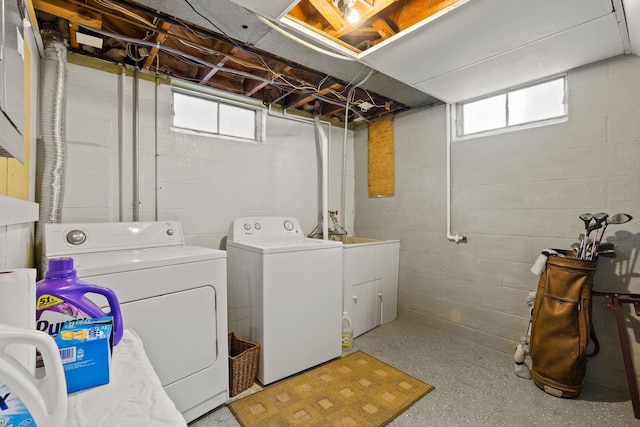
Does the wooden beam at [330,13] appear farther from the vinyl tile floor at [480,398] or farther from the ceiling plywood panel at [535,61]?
the vinyl tile floor at [480,398]

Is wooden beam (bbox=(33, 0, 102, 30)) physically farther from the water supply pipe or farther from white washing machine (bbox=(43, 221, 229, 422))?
white washing machine (bbox=(43, 221, 229, 422))

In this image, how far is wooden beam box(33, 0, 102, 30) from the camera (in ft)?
5.07

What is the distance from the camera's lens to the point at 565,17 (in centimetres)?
154

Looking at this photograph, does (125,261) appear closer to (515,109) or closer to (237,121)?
(237,121)

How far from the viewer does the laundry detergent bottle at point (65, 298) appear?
83 cm

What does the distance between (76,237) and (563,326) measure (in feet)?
9.56

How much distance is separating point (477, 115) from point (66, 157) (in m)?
3.17

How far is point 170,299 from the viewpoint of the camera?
60.1 inches

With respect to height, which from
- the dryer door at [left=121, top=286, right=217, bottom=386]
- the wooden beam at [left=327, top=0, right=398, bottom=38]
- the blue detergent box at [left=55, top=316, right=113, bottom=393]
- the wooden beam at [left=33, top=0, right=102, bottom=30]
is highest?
the wooden beam at [left=327, top=0, right=398, bottom=38]

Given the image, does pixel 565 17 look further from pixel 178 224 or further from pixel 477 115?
pixel 178 224

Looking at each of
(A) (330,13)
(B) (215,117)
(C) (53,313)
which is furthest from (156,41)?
(C) (53,313)

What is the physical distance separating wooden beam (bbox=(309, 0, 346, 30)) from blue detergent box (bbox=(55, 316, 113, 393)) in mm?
1811

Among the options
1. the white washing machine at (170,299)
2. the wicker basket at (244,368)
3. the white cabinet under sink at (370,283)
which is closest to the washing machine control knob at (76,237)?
the white washing machine at (170,299)

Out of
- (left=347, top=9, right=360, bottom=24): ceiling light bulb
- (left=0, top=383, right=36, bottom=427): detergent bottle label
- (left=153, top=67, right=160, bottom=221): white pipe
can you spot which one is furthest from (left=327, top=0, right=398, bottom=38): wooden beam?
(left=0, top=383, right=36, bottom=427): detergent bottle label
